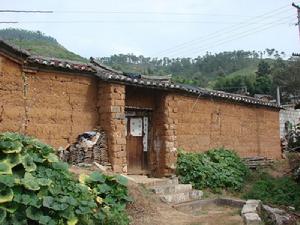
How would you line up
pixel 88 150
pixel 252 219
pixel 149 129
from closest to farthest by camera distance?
pixel 252 219 → pixel 88 150 → pixel 149 129

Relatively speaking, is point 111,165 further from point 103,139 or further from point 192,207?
point 192,207

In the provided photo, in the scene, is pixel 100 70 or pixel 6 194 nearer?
pixel 6 194

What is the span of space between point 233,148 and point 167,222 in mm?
8084

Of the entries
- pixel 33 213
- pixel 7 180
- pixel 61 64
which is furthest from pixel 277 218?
pixel 61 64

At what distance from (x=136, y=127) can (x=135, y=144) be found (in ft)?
1.74

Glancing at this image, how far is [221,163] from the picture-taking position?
43.2 feet

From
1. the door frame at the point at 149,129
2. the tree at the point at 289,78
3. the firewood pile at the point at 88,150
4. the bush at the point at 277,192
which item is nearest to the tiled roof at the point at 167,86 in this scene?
the door frame at the point at 149,129

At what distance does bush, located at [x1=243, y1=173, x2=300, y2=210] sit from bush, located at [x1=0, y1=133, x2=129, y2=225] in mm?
4985

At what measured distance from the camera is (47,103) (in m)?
9.73

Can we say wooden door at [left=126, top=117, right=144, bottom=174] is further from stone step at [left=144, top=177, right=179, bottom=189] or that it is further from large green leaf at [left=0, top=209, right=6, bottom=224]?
large green leaf at [left=0, top=209, right=6, bottom=224]

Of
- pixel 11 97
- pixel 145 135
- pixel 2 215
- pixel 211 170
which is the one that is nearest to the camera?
pixel 2 215

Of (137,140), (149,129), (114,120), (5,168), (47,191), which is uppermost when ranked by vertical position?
(114,120)

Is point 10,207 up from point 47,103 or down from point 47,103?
down

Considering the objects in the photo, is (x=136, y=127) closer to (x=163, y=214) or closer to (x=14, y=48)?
(x=163, y=214)
